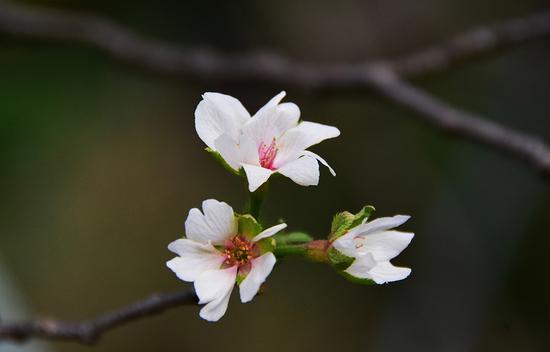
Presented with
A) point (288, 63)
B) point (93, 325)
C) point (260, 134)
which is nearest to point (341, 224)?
point (260, 134)

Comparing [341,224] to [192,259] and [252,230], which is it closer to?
[252,230]

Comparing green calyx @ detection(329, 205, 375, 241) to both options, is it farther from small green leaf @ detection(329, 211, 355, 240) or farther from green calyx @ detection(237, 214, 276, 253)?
green calyx @ detection(237, 214, 276, 253)

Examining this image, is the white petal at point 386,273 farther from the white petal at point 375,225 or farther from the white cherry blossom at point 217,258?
the white cherry blossom at point 217,258

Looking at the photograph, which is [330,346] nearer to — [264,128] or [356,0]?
[356,0]

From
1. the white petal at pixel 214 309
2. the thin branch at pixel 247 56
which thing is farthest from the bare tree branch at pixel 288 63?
the white petal at pixel 214 309

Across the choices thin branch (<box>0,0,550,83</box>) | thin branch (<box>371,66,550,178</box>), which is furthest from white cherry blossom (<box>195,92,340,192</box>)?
thin branch (<box>0,0,550,83</box>)

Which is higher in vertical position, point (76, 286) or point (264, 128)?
point (264, 128)

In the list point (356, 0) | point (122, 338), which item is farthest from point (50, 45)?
point (356, 0)
